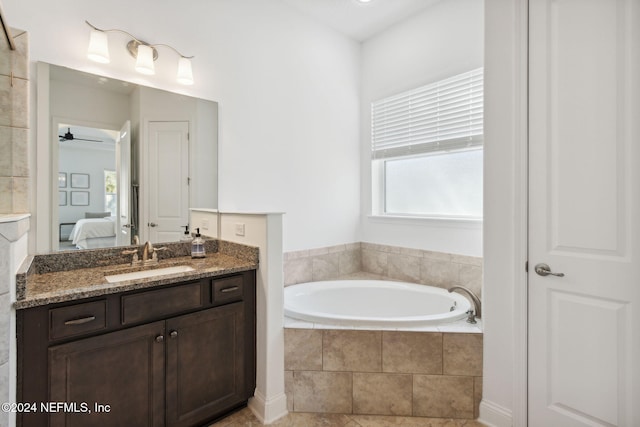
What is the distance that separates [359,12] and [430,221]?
1.94m

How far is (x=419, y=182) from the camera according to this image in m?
3.03

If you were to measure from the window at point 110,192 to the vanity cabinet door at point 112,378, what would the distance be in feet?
2.65

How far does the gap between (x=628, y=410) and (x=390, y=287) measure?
5.22 ft

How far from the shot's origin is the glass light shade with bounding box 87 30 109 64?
1.79 meters

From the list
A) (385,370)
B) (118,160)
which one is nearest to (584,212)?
(385,370)

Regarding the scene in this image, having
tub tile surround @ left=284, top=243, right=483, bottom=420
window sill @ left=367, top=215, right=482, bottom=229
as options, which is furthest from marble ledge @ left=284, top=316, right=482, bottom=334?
window sill @ left=367, top=215, right=482, bottom=229

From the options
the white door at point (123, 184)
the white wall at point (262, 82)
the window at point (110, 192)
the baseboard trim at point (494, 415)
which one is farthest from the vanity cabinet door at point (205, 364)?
the baseboard trim at point (494, 415)

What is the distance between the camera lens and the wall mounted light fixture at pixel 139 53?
180 cm

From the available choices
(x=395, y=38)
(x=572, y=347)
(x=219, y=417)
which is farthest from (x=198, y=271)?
(x=395, y=38)

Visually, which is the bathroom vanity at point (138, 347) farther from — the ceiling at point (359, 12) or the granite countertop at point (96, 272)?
the ceiling at point (359, 12)

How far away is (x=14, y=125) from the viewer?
1559 mm

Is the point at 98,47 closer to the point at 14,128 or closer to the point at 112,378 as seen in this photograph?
the point at 14,128

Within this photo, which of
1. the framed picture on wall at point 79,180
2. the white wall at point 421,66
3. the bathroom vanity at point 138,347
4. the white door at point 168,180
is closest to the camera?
the bathroom vanity at point 138,347

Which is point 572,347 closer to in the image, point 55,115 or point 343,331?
point 343,331
